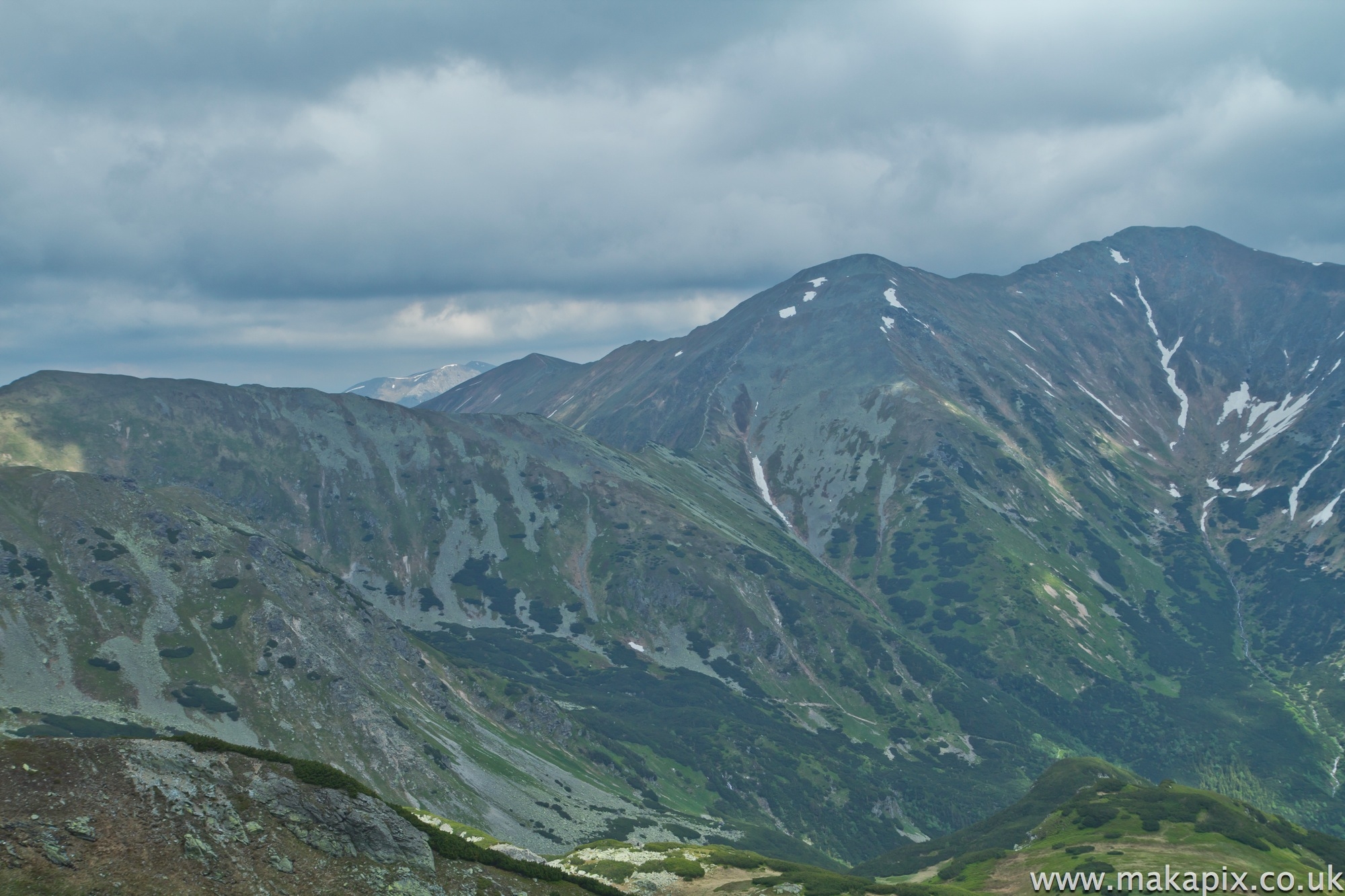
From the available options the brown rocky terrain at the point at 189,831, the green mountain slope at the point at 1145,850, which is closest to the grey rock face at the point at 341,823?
the brown rocky terrain at the point at 189,831

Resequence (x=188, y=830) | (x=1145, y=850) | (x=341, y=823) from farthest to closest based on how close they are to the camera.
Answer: (x=1145, y=850)
(x=341, y=823)
(x=188, y=830)

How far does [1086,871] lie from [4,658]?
15160 cm

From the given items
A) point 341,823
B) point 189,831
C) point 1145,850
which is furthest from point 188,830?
point 1145,850

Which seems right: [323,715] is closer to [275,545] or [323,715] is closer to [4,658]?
[4,658]

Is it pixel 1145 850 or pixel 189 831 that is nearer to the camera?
pixel 189 831

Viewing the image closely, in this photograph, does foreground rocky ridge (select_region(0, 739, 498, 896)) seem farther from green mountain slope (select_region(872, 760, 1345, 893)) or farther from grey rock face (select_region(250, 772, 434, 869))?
green mountain slope (select_region(872, 760, 1345, 893))

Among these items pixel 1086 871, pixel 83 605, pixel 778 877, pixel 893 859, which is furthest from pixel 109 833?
pixel 893 859

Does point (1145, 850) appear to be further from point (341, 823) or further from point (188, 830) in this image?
point (188, 830)

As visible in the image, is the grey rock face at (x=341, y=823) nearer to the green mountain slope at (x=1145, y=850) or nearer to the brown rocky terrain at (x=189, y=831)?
the brown rocky terrain at (x=189, y=831)

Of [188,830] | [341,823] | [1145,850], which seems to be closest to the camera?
[188,830]

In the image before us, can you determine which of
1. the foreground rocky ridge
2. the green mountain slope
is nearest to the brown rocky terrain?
the foreground rocky ridge

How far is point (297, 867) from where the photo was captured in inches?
1726

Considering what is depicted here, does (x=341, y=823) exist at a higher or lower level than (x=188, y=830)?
lower

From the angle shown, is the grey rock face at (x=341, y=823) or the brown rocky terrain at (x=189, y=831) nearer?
the brown rocky terrain at (x=189, y=831)
